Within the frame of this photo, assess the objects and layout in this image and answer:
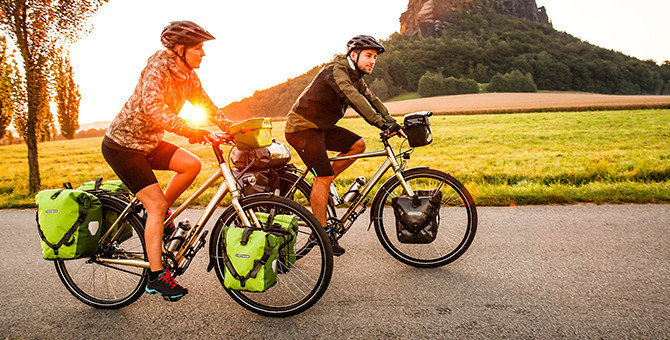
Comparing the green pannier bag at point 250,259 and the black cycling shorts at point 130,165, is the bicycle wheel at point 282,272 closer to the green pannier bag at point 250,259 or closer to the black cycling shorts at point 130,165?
the green pannier bag at point 250,259

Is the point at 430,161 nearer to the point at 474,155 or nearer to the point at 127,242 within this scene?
the point at 474,155

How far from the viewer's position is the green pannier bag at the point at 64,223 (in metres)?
3.29

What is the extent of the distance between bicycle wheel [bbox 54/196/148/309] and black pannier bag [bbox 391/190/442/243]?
86.2 inches

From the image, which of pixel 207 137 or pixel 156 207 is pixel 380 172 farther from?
pixel 156 207

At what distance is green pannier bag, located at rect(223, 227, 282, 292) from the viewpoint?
3.02m

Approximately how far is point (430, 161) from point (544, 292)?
10.2 m

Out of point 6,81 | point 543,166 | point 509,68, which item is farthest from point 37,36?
point 509,68

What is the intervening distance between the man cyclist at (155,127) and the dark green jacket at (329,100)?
4.05ft

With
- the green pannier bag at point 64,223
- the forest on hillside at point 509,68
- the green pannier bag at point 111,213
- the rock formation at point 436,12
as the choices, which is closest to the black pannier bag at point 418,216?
the green pannier bag at point 111,213

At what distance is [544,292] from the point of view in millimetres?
3459

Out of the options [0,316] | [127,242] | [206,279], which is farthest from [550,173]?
[0,316]

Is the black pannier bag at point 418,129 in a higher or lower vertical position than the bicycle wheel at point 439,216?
higher

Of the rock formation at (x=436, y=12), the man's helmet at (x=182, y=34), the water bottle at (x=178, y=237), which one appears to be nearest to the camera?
the man's helmet at (x=182, y=34)

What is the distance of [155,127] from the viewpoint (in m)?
3.18
